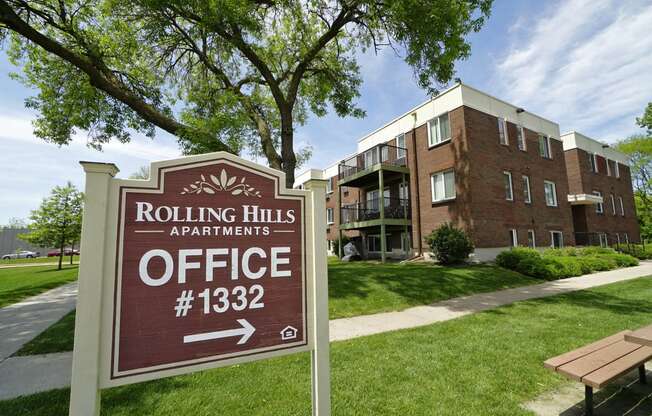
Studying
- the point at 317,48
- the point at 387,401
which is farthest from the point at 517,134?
the point at 387,401

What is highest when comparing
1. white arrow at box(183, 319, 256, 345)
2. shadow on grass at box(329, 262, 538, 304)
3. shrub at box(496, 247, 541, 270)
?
white arrow at box(183, 319, 256, 345)

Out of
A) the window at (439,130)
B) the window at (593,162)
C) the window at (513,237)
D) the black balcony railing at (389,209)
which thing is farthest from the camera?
the window at (593,162)

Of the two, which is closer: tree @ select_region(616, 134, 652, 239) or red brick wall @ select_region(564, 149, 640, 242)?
red brick wall @ select_region(564, 149, 640, 242)

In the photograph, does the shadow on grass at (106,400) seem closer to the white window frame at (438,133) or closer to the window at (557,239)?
the white window frame at (438,133)

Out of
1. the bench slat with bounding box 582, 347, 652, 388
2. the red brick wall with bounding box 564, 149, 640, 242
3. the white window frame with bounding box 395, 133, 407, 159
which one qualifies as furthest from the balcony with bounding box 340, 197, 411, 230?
the red brick wall with bounding box 564, 149, 640, 242

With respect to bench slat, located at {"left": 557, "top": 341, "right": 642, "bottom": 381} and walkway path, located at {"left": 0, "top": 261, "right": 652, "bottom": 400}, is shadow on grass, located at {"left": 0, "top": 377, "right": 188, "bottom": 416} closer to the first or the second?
walkway path, located at {"left": 0, "top": 261, "right": 652, "bottom": 400}

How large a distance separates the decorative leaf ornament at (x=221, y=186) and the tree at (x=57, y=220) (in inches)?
1182

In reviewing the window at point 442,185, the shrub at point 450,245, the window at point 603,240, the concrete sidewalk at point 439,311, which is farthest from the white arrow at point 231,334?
the window at point 603,240

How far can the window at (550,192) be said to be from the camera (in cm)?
1934

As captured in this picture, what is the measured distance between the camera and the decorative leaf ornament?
2129mm

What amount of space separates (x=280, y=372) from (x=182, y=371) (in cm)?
233

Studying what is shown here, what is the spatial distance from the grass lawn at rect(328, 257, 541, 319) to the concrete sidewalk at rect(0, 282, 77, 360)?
5.94m

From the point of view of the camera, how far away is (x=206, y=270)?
206cm

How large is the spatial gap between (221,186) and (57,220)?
3102 cm
